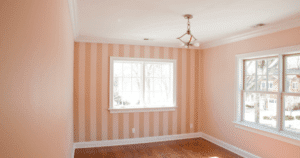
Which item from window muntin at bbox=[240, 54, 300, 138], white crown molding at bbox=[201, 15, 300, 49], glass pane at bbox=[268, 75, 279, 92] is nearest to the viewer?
white crown molding at bbox=[201, 15, 300, 49]

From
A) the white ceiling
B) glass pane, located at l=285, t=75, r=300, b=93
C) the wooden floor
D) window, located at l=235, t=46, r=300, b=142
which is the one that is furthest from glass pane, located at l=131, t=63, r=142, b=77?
glass pane, located at l=285, t=75, r=300, b=93

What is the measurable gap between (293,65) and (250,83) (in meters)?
0.93

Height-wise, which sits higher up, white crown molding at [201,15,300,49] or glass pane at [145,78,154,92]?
white crown molding at [201,15,300,49]

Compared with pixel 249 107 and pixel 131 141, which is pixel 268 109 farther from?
pixel 131 141

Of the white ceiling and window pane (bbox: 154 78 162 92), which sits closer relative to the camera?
the white ceiling

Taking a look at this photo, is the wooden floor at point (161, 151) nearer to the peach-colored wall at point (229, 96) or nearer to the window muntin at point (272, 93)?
the peach-colored wall at point (229, 96)

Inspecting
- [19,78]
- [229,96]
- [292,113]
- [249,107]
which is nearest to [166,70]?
[229,96]

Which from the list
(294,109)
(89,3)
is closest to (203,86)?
(294,109)

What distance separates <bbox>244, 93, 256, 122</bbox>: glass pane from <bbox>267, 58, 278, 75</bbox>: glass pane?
59 centimetres

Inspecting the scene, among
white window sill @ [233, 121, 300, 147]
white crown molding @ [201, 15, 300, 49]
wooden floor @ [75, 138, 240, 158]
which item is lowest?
wooden floor @ [75, 138, 240, 158]

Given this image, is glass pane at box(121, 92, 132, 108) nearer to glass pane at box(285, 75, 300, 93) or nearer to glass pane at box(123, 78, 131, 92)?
glass pane at box(123, 78, 131, 92)

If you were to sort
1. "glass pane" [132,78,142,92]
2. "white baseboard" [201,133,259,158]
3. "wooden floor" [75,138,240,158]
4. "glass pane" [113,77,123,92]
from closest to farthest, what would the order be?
1. "white baseboard" [201,133,259,158]
2. "wooden floor" [75,138,240,158]
3. "glass pane" [113,77,123,92]
4. "glass pane" [132,78,142,92]

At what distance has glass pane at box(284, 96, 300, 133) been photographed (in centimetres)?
320

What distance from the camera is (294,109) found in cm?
324
